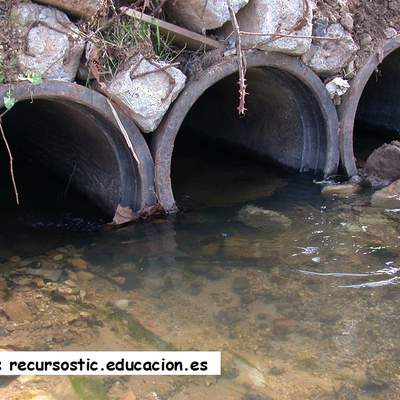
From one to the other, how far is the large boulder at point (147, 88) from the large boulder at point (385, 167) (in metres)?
2.33

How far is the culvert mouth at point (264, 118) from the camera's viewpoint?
15.0 ft

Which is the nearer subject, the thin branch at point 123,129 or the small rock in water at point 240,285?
the small rock in water at point 240,285

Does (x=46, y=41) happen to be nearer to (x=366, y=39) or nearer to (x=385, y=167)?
(x=366, y=39)

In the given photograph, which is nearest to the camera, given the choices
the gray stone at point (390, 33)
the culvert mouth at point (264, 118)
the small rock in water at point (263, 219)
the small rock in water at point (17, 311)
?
the small rock in water at point (17, 311)

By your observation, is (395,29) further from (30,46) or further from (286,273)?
(30,46)

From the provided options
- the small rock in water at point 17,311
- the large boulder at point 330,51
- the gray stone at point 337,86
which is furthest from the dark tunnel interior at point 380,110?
the small rock in water at point 17,311

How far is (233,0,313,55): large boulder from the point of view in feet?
15.2

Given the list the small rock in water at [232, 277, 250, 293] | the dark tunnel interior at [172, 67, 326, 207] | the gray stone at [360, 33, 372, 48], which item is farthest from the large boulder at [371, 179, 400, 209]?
the small rock in water at [232, 277, 250, 293]

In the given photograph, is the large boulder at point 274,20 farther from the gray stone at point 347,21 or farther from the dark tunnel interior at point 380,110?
the dark tunnel interior at point 380,110

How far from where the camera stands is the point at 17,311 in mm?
3477

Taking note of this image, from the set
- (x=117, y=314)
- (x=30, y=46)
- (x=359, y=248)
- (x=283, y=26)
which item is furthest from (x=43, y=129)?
(x=359, y=248)

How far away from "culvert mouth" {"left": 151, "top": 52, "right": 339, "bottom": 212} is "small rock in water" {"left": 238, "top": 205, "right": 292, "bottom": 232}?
0.63 metres

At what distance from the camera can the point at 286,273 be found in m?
3.94

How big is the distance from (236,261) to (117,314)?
3.41 feet
